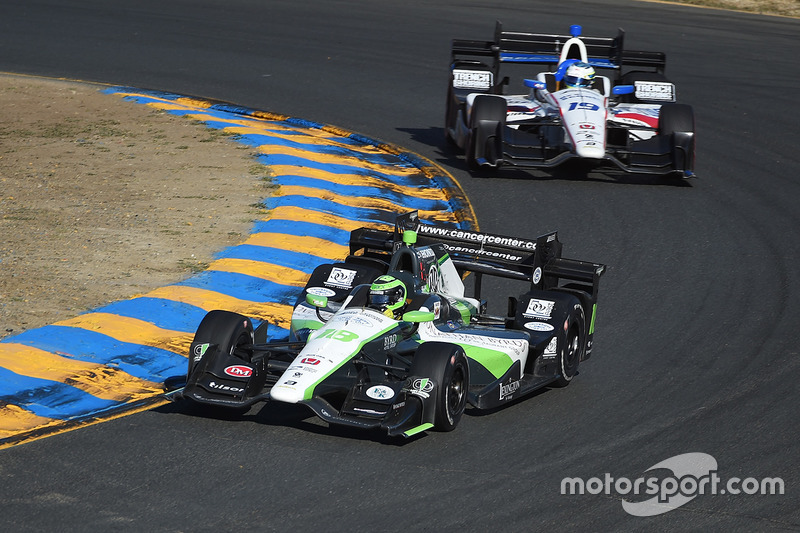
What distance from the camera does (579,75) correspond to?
15.5 m

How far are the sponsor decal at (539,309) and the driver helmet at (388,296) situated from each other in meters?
1.14

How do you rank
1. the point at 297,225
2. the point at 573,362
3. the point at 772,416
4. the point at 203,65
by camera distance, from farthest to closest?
the point at 203,65
the point at 297,225
the point at 573,362
the point at 772,416

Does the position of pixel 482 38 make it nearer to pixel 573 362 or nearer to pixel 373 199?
pixel 373 199

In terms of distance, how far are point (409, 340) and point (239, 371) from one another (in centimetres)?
130

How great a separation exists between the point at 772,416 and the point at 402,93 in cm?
1243

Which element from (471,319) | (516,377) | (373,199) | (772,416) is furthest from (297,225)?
(772,416)

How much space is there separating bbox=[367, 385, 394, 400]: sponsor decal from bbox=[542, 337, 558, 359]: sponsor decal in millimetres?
1566

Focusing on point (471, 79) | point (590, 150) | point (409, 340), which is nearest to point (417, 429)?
point (409, 340)

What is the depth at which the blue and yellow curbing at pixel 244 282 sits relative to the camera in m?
8.05

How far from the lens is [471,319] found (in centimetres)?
905

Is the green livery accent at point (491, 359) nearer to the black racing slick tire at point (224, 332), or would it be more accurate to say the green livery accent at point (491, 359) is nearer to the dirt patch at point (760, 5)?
the black racing slick tire at point (224, 332)

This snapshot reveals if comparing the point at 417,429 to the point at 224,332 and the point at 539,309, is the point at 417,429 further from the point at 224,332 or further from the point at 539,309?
the point at 539,309

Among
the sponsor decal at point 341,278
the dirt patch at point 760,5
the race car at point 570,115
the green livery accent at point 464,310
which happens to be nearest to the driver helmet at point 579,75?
the race car at point 570,115
